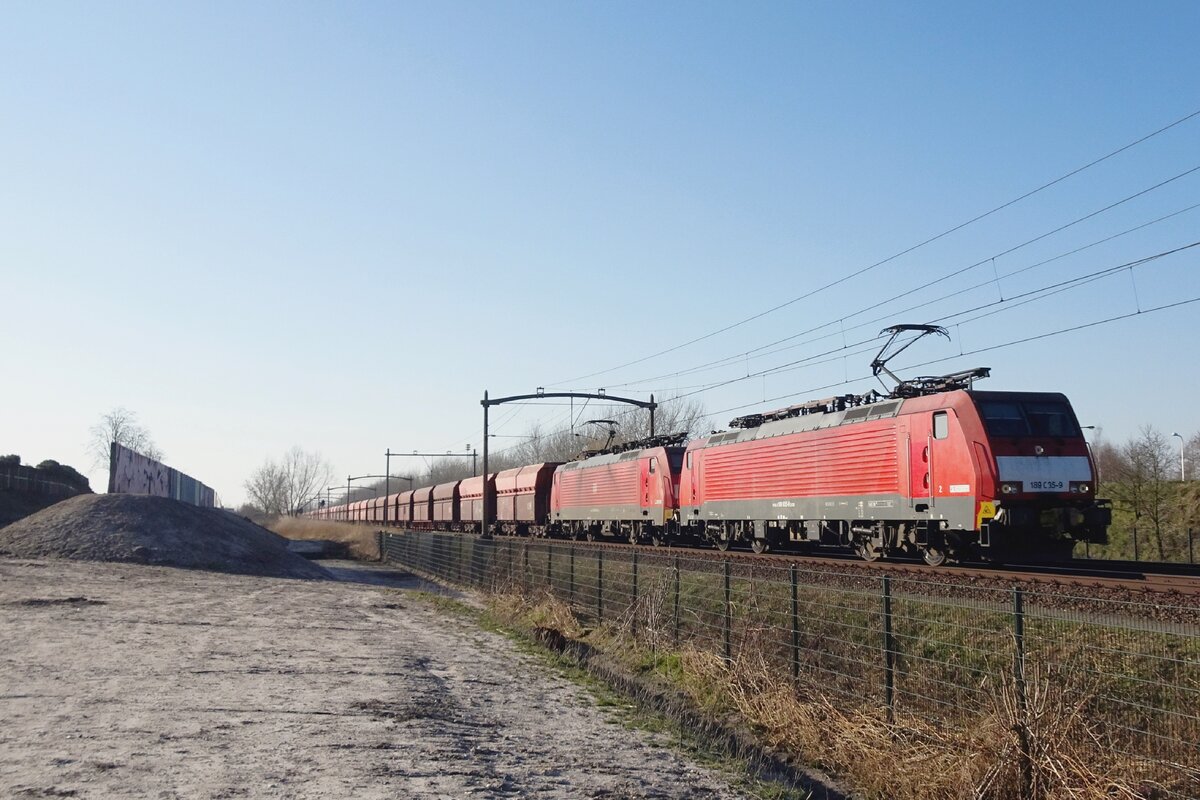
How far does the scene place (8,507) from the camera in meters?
46.4

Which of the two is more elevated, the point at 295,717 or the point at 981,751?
the point at 981,751

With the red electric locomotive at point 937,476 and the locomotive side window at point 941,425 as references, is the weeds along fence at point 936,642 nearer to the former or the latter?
the red electric locomotive at point 937,476

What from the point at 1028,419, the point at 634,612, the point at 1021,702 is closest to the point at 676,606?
the point at 634,612

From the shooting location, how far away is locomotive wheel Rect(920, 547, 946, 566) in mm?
18453

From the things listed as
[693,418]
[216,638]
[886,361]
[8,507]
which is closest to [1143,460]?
[886,361]

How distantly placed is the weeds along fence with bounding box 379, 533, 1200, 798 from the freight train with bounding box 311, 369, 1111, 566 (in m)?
3.21

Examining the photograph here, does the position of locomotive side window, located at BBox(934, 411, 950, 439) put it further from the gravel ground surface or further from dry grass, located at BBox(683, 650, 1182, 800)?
dry grass, located at BBox(683, 650, 1182, 800)

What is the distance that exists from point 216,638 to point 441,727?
20.4ft

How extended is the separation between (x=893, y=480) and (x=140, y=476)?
4230 cm

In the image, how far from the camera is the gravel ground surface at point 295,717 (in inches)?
261

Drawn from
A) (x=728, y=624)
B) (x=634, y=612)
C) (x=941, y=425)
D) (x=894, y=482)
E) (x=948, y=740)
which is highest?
(x=941, y=425)

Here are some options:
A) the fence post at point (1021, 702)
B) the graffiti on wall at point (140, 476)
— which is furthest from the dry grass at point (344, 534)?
the fence post at point (1021, 702)

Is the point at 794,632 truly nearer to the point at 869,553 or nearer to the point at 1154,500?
the point at 869,553

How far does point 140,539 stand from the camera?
97.6 feet
